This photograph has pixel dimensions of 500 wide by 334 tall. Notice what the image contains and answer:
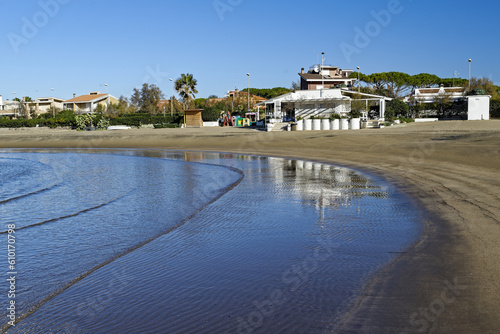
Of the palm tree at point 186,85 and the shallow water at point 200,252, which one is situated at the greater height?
the palm tree at point 186,85

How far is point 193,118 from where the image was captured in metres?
50.0

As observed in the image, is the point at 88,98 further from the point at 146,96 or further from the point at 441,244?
the point at 441,244

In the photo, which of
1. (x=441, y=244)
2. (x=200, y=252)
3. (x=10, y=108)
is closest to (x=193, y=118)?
(x=200, y=252)

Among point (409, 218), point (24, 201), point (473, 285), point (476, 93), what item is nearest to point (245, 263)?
point (473, 285)

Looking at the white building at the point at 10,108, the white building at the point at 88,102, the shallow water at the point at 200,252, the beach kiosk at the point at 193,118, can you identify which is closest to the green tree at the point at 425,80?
the beach kiosk at the point at 193,118

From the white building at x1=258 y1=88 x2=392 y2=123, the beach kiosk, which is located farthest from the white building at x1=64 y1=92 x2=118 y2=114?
the white building at x1=258 y1=88 x2=392 y2=123

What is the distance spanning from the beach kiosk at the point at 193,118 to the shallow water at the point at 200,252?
38.1 metres

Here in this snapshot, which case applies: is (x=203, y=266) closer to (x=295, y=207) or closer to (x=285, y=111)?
(x=295, y=207)

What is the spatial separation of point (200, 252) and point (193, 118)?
148ft

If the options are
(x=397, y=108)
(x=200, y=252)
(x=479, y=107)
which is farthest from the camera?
(x=397, y=108)

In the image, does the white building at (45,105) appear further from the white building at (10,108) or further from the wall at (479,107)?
the wall at (479,107)

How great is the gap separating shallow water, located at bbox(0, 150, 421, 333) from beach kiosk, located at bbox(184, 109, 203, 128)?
38085mm

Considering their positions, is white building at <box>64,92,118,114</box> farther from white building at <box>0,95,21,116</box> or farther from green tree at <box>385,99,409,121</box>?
green tree at <box>385,99,409,121</box>

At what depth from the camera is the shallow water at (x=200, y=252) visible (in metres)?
3.79
